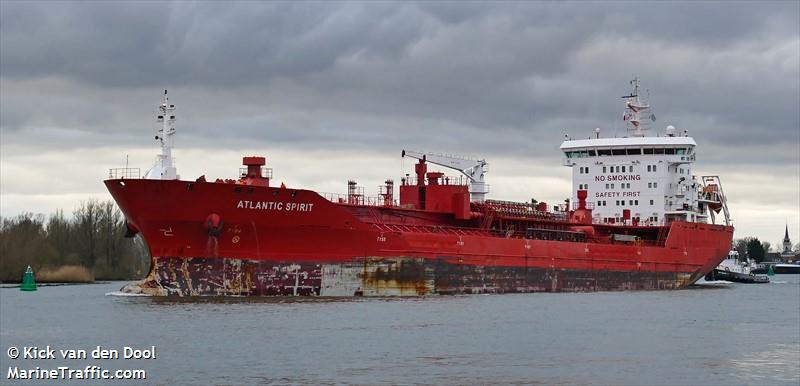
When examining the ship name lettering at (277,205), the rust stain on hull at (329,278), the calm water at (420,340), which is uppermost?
the ship name lettering at (277,205)

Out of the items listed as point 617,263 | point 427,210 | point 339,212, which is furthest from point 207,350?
point 617,263

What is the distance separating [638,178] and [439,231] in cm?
1677

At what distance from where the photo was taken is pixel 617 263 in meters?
48.1

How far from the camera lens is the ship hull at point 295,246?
3222 centimetres

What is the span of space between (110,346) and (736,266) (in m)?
57.6

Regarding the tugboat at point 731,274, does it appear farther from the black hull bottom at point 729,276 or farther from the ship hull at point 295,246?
the ship hull at point 295,246

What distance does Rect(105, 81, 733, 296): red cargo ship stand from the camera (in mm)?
32531

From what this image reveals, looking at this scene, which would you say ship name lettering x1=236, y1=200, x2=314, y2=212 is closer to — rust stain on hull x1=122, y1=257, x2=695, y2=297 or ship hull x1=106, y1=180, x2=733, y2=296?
ship hull x1=106, y1=180, x2=733, y2=296

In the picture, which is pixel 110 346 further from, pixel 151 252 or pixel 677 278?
pixel 677 278

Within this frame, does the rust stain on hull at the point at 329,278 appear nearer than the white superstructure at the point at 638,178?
Yes

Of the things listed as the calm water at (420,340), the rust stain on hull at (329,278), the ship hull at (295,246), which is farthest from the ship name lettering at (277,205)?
the calm water at (420,340)

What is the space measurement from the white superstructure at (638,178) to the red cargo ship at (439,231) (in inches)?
2.2

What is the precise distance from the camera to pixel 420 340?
24.3 m

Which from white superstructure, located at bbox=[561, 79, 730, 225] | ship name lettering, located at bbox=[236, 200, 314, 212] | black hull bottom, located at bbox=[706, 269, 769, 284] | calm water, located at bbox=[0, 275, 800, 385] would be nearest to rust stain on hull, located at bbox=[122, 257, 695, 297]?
calm water, located at bbox=[0, 275, 800, 385]
